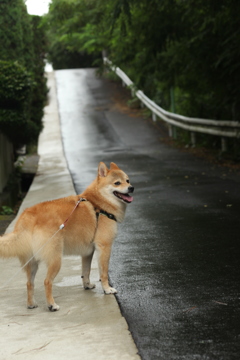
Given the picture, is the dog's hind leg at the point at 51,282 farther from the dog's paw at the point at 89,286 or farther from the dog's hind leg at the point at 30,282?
the dog's paw at the point at 89,286

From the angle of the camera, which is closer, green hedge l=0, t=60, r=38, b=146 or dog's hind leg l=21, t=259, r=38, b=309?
dog's hind leg l=21, t=259, r=38, b=309

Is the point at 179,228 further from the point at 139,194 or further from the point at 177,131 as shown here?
the point at 177,131

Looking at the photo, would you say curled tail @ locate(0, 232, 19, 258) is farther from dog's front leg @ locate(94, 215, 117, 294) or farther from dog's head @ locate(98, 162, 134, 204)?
dog's head @ locate(98, 162, 134, 204)

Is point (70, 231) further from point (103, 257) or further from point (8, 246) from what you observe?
point (8, 246)

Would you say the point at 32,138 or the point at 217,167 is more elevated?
the point at 32,138

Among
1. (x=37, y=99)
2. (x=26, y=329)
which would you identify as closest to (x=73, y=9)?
(x=37, y=99)

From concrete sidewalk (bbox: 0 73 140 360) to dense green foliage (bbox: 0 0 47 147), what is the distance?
639cm

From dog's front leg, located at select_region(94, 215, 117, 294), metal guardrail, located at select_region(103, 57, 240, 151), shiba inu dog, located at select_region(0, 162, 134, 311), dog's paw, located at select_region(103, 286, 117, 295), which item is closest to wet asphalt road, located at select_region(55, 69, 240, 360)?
dog's paw, located at select_region(103, 286, 117, 295)

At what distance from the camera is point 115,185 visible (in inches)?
252

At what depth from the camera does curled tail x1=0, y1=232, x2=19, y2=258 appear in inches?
224

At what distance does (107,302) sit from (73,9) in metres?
16.2

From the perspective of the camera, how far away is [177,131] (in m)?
24.9

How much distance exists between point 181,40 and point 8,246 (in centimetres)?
1411

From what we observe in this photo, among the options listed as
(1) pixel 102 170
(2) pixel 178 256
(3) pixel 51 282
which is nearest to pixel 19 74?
(2) pixel 178 256
